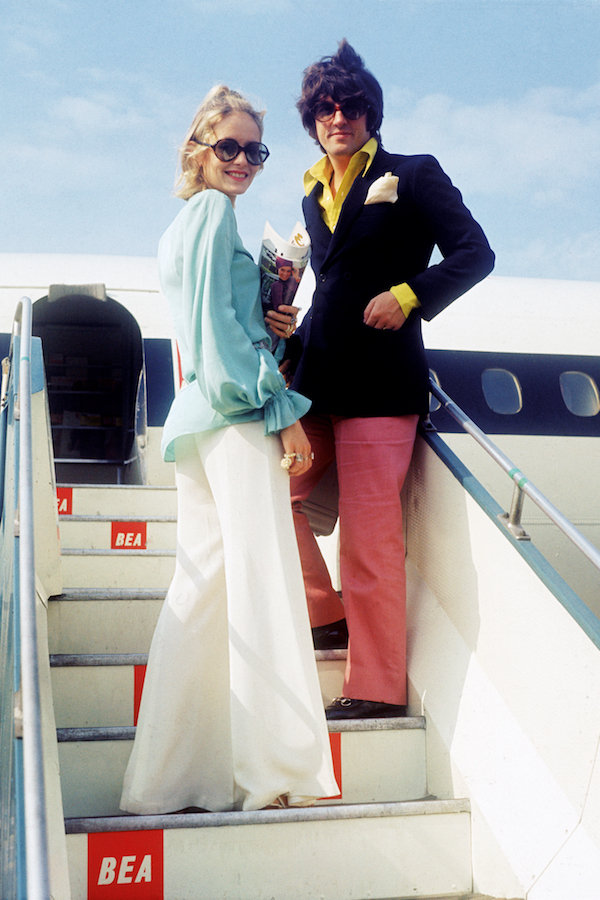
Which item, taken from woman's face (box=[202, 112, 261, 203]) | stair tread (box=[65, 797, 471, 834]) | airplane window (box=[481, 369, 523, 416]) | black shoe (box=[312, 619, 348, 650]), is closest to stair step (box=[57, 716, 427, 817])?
stair tread (box=[65, 797, 471, 834])

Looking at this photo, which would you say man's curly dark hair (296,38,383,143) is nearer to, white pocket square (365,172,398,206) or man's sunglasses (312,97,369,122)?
man's sunglasses (312,97,369,122)

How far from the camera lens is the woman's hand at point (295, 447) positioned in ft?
6.84

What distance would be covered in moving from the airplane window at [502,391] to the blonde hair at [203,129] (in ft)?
11.8

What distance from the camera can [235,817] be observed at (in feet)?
6.23

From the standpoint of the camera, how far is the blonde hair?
216 cm

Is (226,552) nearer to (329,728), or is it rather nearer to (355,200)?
(329,728)

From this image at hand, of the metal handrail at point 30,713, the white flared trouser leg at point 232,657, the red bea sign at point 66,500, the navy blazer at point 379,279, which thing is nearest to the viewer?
the metal handrail at point 30,713

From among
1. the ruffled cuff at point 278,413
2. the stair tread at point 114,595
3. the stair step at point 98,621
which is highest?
the ruffled cuff at point 278,413

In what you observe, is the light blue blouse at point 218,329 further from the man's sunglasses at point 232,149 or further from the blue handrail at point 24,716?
the blue handrail at point 24,716

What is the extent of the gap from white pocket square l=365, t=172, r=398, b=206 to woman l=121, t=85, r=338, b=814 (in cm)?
45

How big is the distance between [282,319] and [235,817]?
1169mm

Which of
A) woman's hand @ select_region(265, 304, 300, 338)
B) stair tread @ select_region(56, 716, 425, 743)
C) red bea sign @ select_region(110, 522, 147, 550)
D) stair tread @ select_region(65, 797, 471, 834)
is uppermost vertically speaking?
woman's hand @ select_region(265, 304, 300, 338)

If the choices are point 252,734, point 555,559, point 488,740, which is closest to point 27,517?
point 252,734

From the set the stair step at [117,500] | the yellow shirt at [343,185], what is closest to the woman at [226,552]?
the yellow shirt at [343,185]
